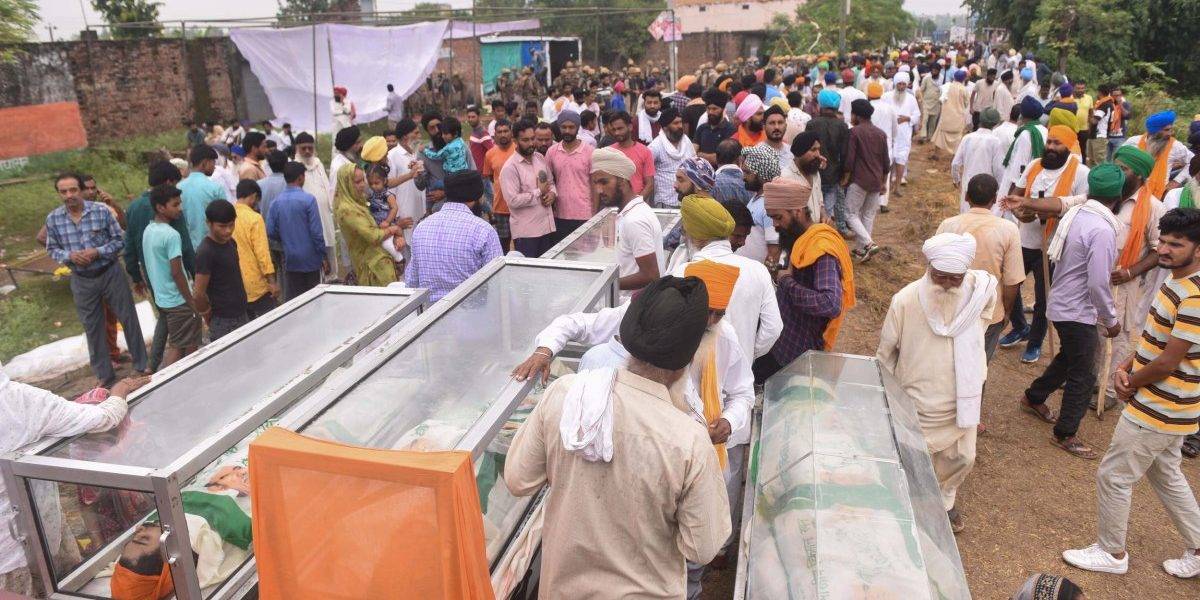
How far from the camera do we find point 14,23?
530 inches

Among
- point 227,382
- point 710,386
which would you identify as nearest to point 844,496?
point 710,386

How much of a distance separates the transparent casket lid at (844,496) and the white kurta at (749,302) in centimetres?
43

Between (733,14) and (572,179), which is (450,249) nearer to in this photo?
(572,179)

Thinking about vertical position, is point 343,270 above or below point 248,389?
below

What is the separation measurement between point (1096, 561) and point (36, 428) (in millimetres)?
4674

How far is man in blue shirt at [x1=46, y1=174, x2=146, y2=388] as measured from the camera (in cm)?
540

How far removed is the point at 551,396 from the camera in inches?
78.7

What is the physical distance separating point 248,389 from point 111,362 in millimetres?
3922

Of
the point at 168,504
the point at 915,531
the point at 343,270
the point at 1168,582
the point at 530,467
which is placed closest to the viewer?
the point at 530,467

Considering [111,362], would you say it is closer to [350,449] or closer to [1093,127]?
[350,449]

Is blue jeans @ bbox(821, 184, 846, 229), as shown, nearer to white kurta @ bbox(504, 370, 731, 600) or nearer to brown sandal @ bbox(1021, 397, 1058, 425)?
brown sandal @ bbox(1021, 397, 1058, 425)

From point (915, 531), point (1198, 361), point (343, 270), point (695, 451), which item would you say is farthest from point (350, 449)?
point (343, 270)

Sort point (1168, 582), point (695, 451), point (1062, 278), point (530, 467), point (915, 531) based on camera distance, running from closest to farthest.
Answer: point (695, 451), point (530, 467), point (915, 531), point (1168, 582), point (1062, 278)

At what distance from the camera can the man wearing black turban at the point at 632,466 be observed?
1894mm
